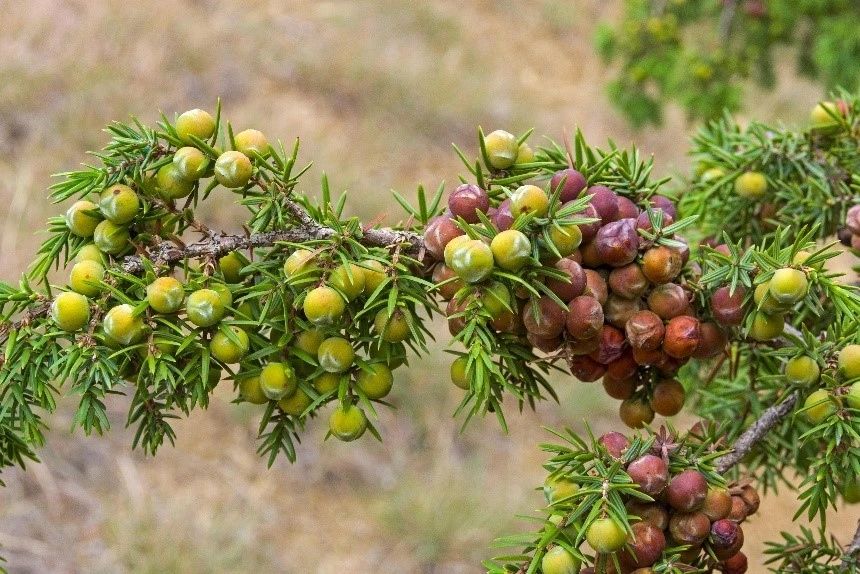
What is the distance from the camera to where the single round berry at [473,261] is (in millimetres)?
638

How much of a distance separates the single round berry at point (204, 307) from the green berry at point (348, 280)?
93 millimetres

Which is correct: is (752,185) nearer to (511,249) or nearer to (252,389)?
(511,249)

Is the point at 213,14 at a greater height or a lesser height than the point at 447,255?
greater

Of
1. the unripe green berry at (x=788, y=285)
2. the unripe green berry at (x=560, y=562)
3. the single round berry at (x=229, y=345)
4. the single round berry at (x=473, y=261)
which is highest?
the unripe green berry at (x=788, y=285)

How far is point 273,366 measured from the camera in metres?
0.72

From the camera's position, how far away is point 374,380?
0.73 m

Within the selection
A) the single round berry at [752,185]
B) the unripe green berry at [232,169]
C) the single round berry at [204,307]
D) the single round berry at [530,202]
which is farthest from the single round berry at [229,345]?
the single round berry at [752,185]

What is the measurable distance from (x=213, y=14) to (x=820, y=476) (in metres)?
5.56

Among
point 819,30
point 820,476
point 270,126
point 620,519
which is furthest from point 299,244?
point 270,126

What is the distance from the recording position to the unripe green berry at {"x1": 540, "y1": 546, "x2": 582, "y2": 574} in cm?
67

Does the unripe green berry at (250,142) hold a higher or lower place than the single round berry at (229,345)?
higher

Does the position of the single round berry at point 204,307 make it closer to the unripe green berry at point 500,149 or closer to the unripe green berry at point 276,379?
the unripe green berry at point 276,379

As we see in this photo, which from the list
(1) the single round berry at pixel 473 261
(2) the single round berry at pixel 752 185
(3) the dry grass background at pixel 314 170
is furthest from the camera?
(3) the dry grass background at pixel 314 170

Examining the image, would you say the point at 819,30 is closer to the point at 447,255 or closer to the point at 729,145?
the point at 729,145
